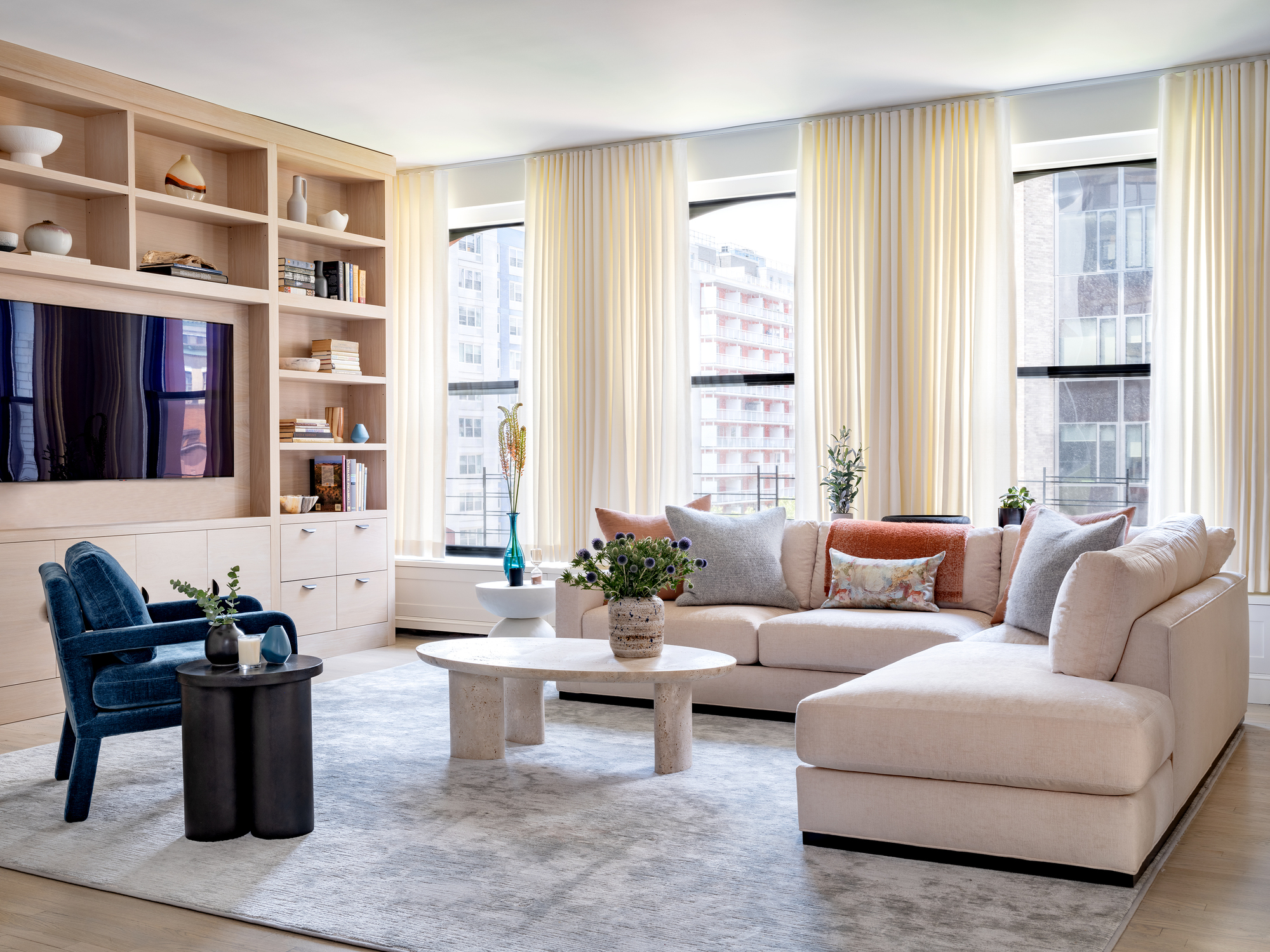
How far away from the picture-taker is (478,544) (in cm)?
750

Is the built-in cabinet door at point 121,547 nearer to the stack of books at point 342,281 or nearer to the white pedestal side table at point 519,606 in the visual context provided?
the white pedestal side table at point 519,606

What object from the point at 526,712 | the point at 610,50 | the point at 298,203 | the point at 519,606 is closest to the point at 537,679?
the point at 526,712

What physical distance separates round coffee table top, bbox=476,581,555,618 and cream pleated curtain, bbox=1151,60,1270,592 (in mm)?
3072

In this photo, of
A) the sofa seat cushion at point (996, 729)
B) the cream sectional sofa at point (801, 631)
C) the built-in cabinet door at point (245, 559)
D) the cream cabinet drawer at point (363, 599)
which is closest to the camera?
the sofa seat cushion at point (996, 729)

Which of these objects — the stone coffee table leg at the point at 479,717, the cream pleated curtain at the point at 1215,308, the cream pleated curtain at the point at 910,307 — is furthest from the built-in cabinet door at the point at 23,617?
the cream pleated curtain at the point at 1215,308

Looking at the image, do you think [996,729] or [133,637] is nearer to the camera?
[996,729]

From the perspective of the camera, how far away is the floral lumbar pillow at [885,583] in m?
4.82

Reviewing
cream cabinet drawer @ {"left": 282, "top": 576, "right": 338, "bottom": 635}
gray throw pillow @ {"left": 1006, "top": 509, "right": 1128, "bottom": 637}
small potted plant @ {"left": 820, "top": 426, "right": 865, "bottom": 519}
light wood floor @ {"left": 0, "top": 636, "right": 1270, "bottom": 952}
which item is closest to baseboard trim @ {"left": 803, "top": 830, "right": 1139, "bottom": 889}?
light wood floor @ {"left": 0, "top": 636, "right": 1270, "bottom": 952}

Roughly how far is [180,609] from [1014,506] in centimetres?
368

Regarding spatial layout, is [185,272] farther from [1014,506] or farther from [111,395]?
[1014,506]

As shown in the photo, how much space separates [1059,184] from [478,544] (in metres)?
4.22

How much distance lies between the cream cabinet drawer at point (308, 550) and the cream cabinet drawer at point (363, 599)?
0.52 ft

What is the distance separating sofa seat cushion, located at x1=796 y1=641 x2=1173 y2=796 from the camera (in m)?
2.76

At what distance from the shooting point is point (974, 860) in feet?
9.67
